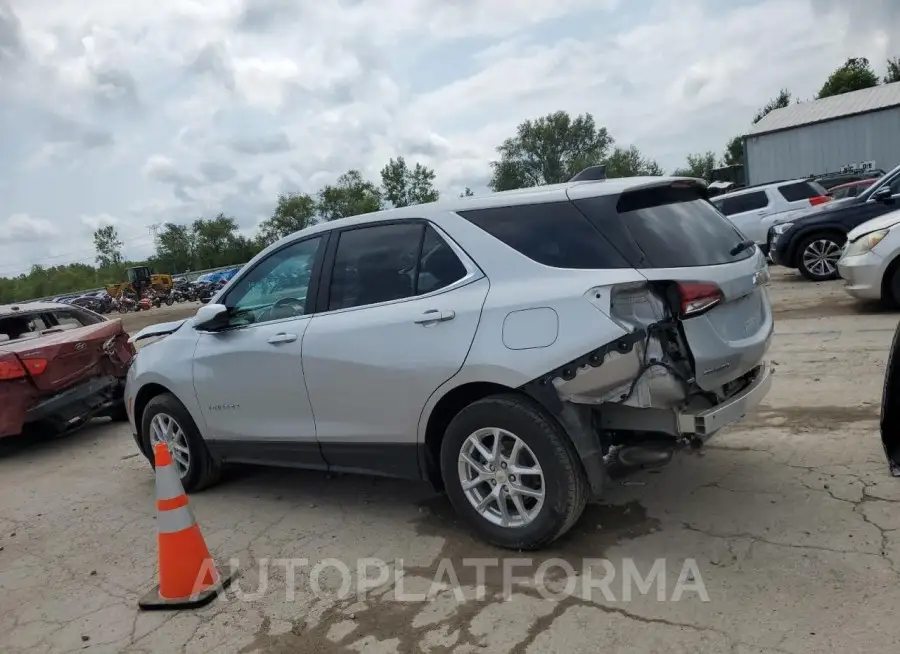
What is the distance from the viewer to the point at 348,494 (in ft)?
15.7

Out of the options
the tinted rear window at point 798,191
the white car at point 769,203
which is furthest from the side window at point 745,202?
the tinted rear window at point 798,191

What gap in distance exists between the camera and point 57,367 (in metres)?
6.93

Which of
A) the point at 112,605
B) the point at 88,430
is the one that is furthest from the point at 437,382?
the point at 88,430

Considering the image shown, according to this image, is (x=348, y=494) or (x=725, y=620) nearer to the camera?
(x=725, y=620)

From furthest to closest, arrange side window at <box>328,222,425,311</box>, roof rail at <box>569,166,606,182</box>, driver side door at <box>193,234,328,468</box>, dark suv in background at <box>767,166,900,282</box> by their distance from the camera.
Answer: dark suv in background at <box>767,166,900,282</box> → driver side door at <box>193,234,328,468</box> → roof rail at <box>569,166,606,182</box> → side window at <box>328,222,425,311</box>

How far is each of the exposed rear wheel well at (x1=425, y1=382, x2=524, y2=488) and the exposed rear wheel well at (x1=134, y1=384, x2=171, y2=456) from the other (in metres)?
2.55

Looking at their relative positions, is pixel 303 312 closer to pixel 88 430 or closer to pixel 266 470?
pixel 266 470

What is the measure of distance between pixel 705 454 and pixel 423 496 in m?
1.89

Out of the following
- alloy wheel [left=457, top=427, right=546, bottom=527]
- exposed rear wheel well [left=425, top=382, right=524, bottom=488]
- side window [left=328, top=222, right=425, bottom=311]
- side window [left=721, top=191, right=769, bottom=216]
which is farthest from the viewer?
side window [left=721, top=191, right=769, bottom=216]

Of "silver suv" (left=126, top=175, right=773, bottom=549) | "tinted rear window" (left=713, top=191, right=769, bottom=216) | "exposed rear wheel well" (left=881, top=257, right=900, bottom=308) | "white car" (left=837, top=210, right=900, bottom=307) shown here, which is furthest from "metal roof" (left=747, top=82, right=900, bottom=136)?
"silver suv" (left=126, top=175, right=773, bottom=549)

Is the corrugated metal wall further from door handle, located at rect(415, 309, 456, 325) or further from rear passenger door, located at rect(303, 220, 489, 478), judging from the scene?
door handle, located at rect(415, 309, 456, 325)

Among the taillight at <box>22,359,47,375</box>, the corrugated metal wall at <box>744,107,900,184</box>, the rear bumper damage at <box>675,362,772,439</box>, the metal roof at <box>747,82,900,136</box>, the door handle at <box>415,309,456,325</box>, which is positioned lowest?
the rear bumper damage at <box>675,362,772,439</box>

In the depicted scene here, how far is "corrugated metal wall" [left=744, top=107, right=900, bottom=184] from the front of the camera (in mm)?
32375

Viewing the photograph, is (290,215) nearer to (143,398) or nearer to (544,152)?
(544,152)
